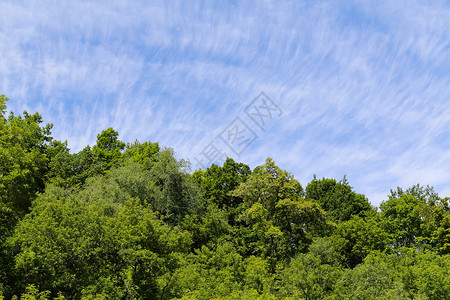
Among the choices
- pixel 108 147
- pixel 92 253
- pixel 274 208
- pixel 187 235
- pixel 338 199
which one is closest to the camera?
pixel 92 253

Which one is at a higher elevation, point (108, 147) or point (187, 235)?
point (108, 147)

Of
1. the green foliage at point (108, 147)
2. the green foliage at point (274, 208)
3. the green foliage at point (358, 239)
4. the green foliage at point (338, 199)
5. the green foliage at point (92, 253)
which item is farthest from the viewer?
the green foliage at point (108, 147)

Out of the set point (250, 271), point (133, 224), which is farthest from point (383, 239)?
point (133, 224)

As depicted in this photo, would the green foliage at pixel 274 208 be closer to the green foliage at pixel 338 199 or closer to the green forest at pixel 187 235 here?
the green forest at pixel 187 235

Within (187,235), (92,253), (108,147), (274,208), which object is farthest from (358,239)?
(108,147)

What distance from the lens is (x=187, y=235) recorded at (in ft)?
84.3

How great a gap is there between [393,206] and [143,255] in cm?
3141

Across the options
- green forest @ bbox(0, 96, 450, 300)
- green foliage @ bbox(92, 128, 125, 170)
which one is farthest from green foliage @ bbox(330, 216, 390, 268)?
green foliage @ bbox(92, 128, 125, 170)

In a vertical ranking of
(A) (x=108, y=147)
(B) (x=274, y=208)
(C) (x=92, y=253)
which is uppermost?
(A) (x=108, y=147)

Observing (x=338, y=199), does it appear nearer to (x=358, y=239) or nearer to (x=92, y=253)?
(x=358, y=239)

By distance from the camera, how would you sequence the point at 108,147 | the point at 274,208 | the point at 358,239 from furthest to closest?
the point at 108,147
the point at 358,239
the point at 274,208

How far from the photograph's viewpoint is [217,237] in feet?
117

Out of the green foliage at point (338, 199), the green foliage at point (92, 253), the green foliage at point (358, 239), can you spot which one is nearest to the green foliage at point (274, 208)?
the green foliage at point (92, 253)

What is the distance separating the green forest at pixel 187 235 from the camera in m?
18.4
